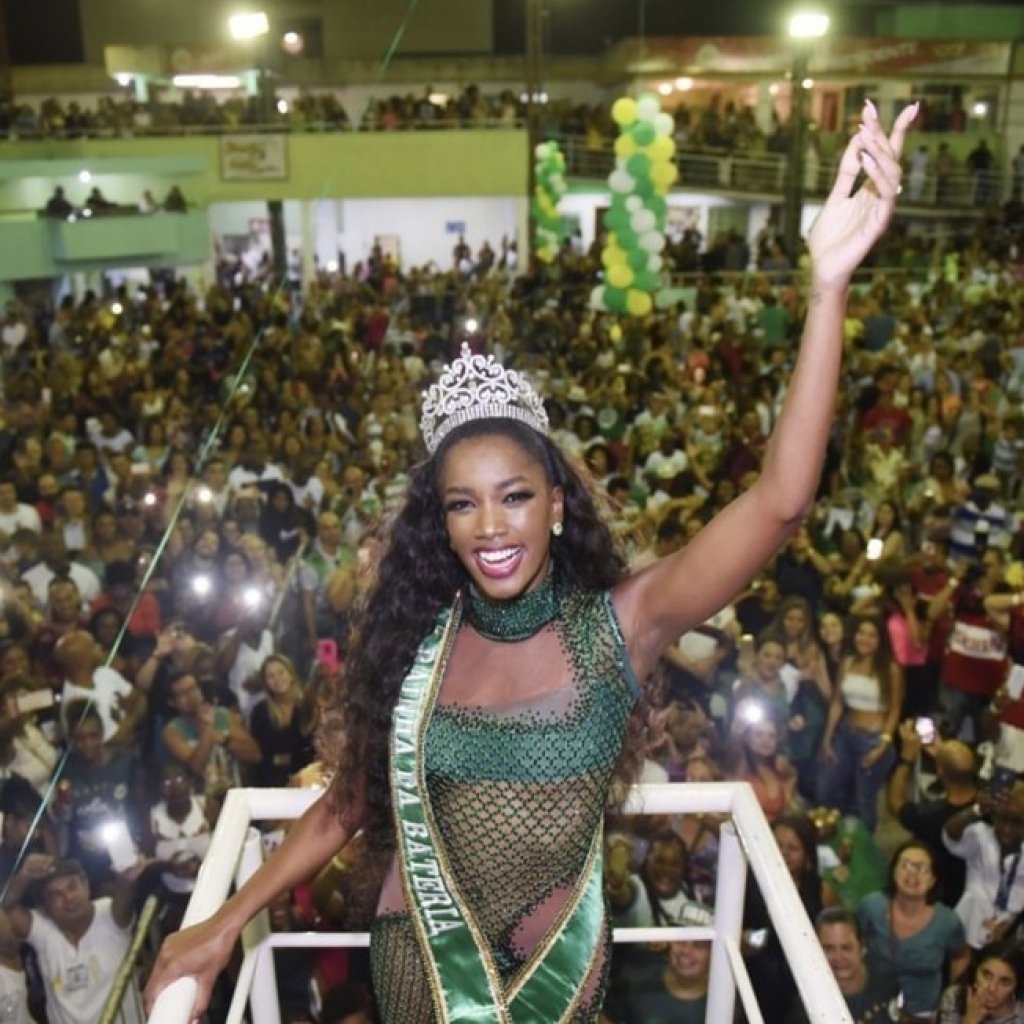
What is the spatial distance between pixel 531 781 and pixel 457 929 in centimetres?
24

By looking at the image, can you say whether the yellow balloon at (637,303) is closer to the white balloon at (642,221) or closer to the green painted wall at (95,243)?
the white balloon at (642,221)

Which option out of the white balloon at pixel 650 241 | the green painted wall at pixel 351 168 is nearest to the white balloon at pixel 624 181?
the white balloon at pixel 650 241

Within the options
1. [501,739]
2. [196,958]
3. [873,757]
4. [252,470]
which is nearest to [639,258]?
[252,470]

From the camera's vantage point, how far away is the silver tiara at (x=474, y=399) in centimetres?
167

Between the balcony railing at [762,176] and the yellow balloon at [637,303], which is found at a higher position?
the balcony railing at [762,176]

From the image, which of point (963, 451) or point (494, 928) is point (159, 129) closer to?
point (963, 451)

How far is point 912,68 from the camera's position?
23125 mm

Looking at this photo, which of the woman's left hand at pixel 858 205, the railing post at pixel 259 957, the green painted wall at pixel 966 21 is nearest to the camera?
the woman's left hand at pixel 858 205

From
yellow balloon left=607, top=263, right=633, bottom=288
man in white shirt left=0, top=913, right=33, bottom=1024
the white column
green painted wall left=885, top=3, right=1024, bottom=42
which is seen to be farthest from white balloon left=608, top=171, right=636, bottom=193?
green painted wall left=885, top=3, right=1024, bottom=42

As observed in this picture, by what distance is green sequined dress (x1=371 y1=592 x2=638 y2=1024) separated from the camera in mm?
1599

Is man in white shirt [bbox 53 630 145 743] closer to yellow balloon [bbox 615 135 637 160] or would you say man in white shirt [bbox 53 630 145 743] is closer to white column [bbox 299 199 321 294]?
yellow balloon [bbox 615 135 637 160]

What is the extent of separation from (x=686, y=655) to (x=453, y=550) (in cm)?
333

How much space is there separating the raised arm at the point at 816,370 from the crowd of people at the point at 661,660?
38 cm

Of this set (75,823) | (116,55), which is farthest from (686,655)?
(116,55)
